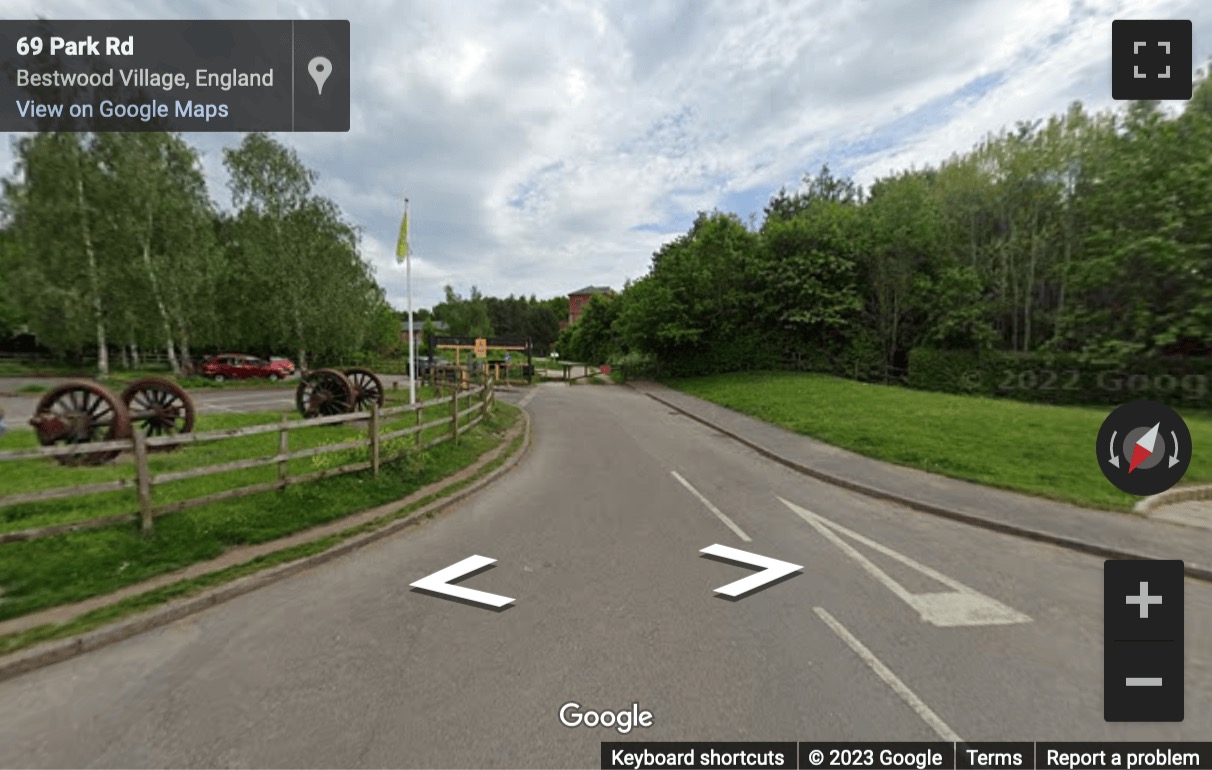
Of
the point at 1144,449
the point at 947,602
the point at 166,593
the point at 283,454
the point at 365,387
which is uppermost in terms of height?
the point at 365,387

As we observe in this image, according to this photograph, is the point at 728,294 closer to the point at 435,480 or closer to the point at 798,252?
the point at 798,252

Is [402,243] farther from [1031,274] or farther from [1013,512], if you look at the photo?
[1031,274]

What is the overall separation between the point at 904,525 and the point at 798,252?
87.6 feet

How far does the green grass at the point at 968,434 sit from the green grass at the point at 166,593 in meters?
10.7

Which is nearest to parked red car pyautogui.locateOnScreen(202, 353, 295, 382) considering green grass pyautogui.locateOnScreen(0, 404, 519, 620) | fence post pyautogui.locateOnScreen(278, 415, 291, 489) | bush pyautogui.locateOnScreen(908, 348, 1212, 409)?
green grass pyautogui.locateOnScreen(0, 404, 519, 620)

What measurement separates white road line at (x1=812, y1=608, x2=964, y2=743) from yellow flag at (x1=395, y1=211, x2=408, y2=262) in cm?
1321

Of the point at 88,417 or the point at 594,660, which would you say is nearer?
the point at 594,660

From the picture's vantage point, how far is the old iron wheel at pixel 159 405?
10109 mm

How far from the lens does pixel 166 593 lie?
4.23 metres

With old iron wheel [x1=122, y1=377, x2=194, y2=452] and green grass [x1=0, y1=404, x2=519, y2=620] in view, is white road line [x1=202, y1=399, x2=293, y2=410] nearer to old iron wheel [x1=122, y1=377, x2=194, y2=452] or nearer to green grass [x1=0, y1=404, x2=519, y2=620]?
old iron wheel [x1=122, y1=377, x2=194, y2=452]

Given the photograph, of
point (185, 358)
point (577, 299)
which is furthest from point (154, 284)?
point (577, 299)

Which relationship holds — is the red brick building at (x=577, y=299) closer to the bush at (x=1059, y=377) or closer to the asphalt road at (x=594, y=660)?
the bush at (x=1059, y=377)

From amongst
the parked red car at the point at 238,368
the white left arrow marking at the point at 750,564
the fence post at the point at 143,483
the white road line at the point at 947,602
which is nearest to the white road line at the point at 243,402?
the parked red car at the point at 238,368

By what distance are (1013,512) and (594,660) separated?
723 centimetres
